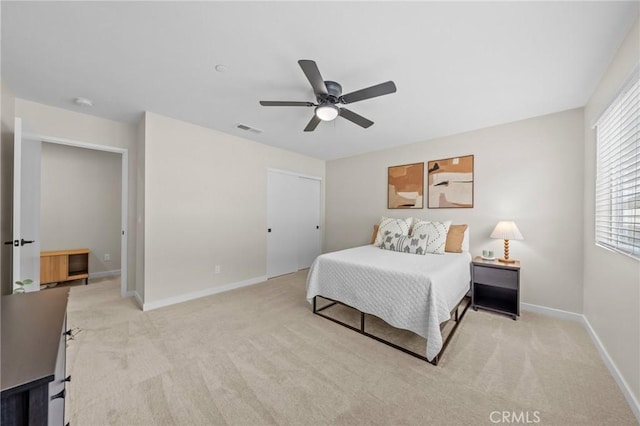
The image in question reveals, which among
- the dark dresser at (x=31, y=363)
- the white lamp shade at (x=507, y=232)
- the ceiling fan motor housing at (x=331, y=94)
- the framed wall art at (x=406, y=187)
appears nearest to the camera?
the dark dresser at (x=31, y=363)

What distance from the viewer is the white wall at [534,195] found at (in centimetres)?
269

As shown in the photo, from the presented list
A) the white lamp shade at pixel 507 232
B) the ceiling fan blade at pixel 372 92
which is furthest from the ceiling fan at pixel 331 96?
the white lamp shade at pixel 507 232

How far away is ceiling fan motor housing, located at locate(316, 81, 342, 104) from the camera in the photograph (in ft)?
6.86

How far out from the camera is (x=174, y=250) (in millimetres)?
3150

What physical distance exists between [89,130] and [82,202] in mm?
2111

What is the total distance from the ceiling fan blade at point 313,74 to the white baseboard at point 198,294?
3.04 m

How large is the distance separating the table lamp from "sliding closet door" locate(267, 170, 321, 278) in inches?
126

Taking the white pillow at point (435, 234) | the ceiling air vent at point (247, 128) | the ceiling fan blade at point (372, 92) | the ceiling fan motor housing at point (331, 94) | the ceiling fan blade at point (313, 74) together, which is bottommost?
the white pillow at point (435, 234)

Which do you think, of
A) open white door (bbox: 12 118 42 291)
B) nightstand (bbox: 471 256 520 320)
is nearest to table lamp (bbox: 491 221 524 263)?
nightstand (bbox: 471 256 520 320)

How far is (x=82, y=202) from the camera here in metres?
4.32

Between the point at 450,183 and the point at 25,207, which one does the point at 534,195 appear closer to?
the point at 450,183

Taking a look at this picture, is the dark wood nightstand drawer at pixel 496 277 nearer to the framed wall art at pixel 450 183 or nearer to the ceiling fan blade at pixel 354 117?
the framed wall art at pixel 450 183

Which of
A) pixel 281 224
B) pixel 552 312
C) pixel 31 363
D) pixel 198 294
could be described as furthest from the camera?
pixel 281 224

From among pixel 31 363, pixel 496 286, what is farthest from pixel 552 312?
pixel 31 363
